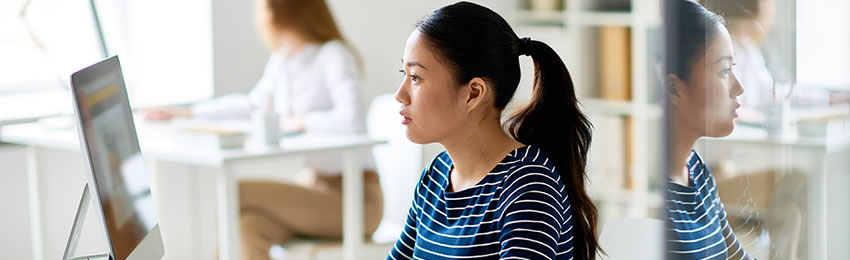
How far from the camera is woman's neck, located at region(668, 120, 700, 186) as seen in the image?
1057 millimetres

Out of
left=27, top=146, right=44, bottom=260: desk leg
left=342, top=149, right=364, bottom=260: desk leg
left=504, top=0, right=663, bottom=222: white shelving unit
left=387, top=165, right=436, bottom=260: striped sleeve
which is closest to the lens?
left=387, top=165, right=436, bottom=260: striped sleeve

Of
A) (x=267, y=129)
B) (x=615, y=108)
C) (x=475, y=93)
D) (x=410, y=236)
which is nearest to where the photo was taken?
(x=475, y=93)

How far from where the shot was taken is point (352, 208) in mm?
2764

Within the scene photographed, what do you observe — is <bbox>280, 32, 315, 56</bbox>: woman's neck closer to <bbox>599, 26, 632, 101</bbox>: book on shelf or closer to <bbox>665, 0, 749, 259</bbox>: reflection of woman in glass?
<bbox>599, 26, 632, 101</bbox>: book on shelf

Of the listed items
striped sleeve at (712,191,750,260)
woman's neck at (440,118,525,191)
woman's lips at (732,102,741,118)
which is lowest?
striped sleeve at (712,191,750,260)

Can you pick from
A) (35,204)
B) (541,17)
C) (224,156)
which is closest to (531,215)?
(224,156)

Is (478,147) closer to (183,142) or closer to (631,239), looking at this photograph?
(631,239)

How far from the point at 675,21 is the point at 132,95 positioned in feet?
9.28

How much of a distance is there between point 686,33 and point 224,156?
1620mm

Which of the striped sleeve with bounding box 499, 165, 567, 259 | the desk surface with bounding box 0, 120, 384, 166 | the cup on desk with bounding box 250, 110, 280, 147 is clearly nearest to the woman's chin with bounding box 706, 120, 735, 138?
the striped sleeve with bounding box 499, 165, 567, 259

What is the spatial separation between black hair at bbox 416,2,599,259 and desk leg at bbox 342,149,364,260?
4.79ft

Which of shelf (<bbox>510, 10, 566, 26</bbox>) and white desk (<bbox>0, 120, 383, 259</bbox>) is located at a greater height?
shelf (<bbox>510, 10, 566, 26</bbox>)

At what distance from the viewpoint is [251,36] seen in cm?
358

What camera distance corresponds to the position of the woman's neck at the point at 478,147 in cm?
127
